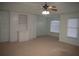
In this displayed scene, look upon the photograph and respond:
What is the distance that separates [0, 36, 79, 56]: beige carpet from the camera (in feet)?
8.05

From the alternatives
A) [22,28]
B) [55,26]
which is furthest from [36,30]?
[55,26]

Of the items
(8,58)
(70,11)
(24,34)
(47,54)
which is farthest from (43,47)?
(70,11)

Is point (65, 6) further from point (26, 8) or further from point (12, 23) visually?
point (12, 23)

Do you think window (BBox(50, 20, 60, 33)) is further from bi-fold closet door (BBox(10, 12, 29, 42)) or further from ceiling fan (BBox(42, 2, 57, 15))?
bi-fold closet door (BBox(10, 12, 29, 42))

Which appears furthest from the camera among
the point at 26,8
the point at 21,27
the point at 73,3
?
the point at 21,27

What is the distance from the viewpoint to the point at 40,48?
2574 mm

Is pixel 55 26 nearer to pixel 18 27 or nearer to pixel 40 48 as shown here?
pixel 40 48

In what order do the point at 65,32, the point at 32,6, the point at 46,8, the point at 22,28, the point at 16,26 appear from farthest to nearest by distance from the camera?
the point at 65,32 < the point at 22,28 < the point at 16,26 < the point at 32,6 < the point at 46,8

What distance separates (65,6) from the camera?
2395 millimetres

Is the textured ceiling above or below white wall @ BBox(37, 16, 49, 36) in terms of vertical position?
above

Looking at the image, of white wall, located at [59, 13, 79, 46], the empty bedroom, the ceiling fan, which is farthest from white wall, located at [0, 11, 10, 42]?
white wall, located at [59, 13, 79, 46]

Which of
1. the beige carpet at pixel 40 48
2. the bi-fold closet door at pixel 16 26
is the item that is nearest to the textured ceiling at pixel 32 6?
the bi-fold closet door at pixel 16 26

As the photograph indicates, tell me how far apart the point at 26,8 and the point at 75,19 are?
1099 mm

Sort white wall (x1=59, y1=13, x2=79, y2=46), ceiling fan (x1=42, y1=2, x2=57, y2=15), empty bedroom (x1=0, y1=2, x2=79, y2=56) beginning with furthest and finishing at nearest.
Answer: white wall (x1=59, y1=13, x2=79, y2=46), empty bedroom (x1=0, y1=2, x2=79, y2=56), ceiling fan (x1=42, y1=2, x2=57, y2=15)
